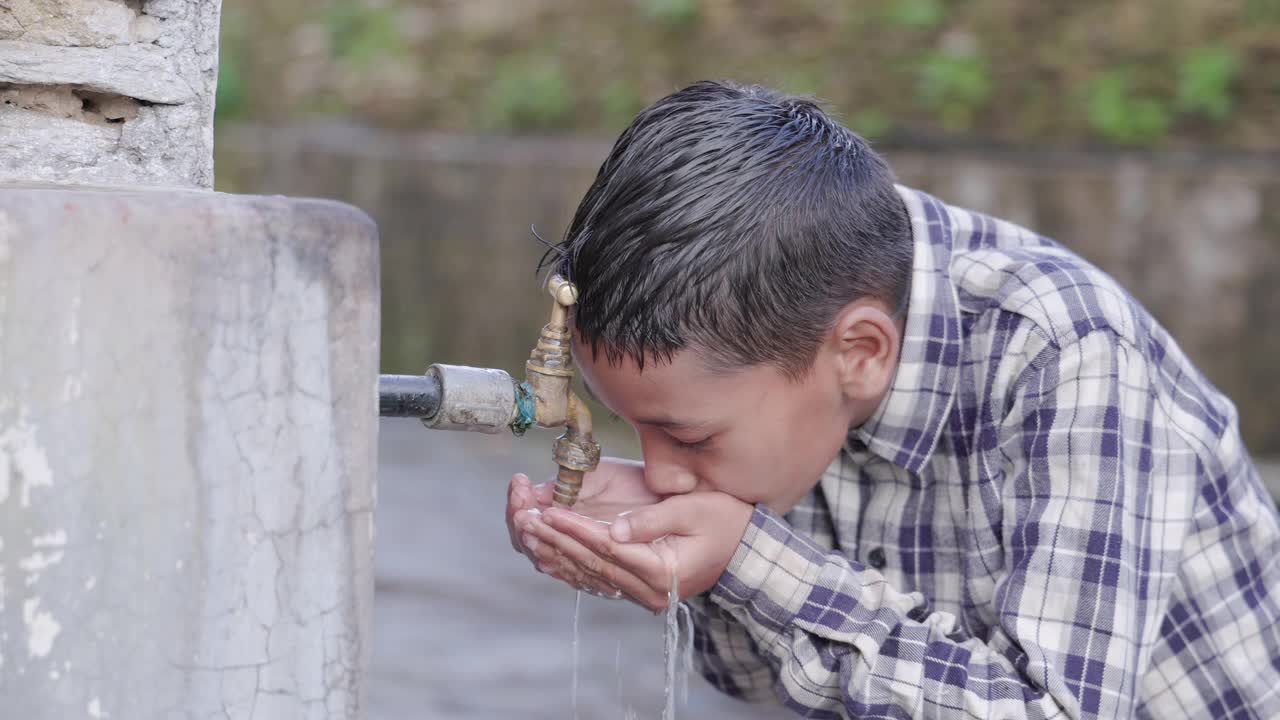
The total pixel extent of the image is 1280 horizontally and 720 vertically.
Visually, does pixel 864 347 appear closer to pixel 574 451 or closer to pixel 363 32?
pixel 574 451

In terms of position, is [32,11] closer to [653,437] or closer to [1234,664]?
[653,437]

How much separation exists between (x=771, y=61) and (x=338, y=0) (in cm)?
213

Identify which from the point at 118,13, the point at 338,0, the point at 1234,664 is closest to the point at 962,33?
the point at 338,0

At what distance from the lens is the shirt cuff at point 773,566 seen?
1692 millimetres

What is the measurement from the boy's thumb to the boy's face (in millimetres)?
54

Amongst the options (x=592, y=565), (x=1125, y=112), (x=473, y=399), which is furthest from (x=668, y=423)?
(x=1125, y=112)

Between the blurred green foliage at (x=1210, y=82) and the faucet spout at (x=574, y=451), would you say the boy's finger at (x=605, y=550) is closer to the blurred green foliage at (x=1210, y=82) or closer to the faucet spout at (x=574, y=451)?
the faucet spout at (x=574, y=451)

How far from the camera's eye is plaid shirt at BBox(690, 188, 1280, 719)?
5.30 ft

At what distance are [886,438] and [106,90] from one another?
0.99 m

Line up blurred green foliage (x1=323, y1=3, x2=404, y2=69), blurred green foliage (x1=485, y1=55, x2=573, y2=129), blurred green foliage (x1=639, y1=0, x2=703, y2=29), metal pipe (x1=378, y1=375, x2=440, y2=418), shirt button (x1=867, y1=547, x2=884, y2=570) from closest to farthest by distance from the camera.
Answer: metal pipe (x1=378, y1=375, x2=440, y2=418) < shirt button (x1=867, y1=547, x2=884, y2=570) < blurred green foliage (x1=639, y1=0, x2=703, y2=29) < blurred green foliage (x1=485, y1=55, x2=573, y2=129) < blurred green foliage (x1=323, y1=3, x2=404, y2=69)

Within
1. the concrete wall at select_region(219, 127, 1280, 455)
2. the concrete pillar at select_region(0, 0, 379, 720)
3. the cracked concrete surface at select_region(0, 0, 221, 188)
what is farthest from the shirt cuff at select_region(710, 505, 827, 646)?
the concrete wall at select_region(219, 127, 1280, 455)

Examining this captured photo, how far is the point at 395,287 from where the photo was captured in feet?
19.2

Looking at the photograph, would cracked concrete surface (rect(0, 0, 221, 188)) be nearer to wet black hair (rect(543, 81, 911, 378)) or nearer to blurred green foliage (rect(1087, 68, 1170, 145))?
wet black hair (rect(543, 81, 911, 378))

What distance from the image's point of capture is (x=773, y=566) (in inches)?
66.7
